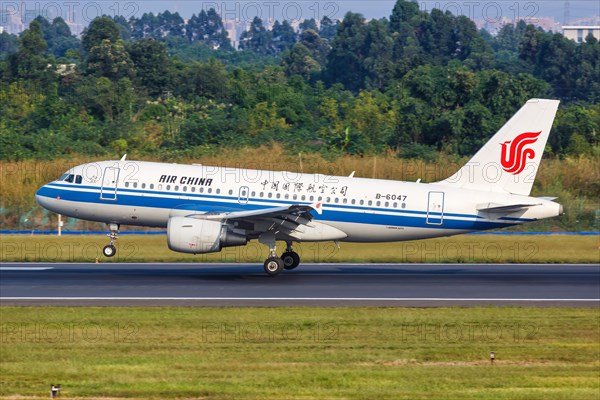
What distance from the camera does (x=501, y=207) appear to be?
1371 inches

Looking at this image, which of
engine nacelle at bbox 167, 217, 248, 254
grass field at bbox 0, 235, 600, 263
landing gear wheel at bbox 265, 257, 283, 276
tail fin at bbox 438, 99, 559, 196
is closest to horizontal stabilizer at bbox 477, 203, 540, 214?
tail fin at bbox 438, 99, 559, 196

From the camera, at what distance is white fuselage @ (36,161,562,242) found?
35.3m

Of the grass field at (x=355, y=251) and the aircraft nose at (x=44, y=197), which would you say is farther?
the grass field at (x=355, y=251)

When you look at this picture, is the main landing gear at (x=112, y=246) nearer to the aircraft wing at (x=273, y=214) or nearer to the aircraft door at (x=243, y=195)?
the aircraft wing at (x=273, y=214)

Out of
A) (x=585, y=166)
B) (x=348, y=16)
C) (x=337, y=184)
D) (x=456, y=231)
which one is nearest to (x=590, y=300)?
(x=456, y=231)

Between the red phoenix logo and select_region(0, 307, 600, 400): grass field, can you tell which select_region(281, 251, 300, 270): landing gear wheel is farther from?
select_region(0, 307, 600, 400): grass field

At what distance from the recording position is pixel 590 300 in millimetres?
30469

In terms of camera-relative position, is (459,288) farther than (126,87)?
No

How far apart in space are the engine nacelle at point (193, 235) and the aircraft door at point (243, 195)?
6.77 feet

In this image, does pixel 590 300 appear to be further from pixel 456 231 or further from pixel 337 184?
pixel 337 184

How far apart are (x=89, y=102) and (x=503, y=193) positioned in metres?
48.5

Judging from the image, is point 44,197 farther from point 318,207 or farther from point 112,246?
point 318,207

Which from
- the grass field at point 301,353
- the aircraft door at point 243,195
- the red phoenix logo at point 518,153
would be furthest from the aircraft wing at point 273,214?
the red phoenix logo at point 518,153

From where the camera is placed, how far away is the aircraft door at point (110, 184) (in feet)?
117
